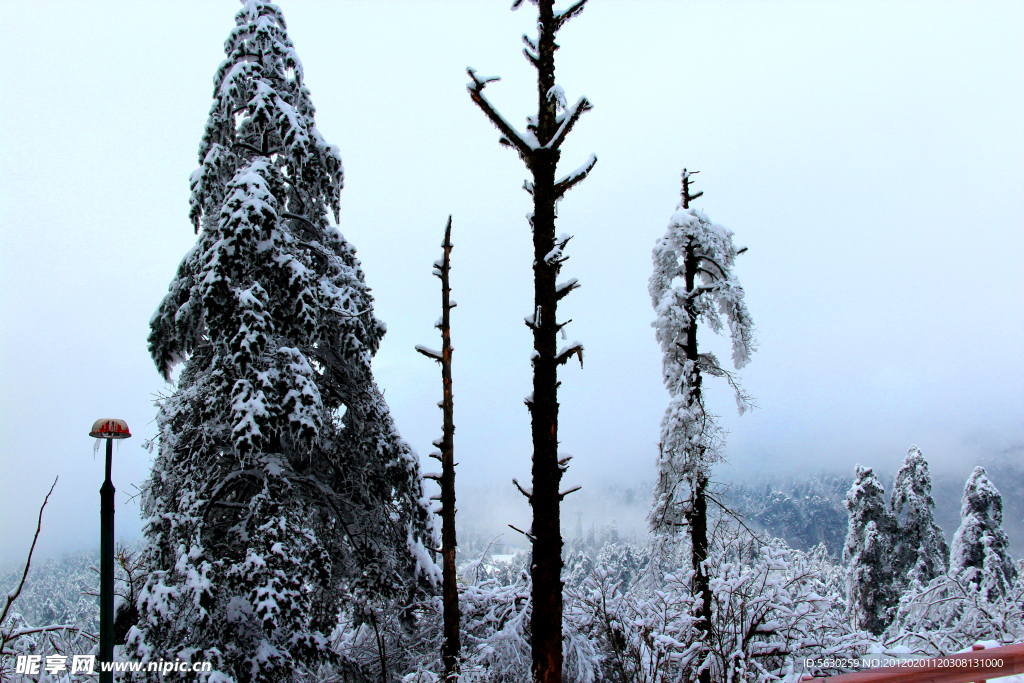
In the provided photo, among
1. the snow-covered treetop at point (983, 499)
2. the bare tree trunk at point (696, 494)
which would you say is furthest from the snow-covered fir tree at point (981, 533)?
the bare tree trunk at point (696, 494)

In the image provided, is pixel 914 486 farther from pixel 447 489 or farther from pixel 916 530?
pixel 447 489

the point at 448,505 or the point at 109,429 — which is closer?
the point at 109,429

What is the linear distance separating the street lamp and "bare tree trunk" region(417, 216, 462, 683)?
5683 millimetres

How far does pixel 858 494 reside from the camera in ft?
93.9

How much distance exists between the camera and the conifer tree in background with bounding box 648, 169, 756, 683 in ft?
39.7

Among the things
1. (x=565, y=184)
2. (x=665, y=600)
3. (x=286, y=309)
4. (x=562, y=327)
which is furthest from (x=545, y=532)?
(x=286, y=309)

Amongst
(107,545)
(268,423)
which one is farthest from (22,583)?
(268,423)

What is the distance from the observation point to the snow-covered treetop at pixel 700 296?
42.2 feet

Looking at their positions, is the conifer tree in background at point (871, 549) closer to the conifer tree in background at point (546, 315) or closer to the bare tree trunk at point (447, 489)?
the bare tree trunk at point (447, 489)

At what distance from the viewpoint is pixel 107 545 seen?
5180mm

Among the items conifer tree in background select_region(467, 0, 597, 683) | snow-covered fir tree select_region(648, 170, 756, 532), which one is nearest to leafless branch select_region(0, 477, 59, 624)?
conifer tree in background select_region(467, 0, 597, 683)

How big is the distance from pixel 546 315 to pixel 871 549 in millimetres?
28891

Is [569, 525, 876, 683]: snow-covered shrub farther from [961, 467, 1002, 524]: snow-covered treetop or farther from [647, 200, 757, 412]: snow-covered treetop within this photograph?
[961, 467, 1002, 524]: snow-covered treetop

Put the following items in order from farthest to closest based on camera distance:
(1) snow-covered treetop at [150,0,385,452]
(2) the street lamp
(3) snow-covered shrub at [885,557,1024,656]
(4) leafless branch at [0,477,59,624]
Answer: (3) snow-covered shrub at [885,557,1024,656] → (1) snow-covered treetop at [150,0,385,452] → (2) the street lamp → (4) leafless branch at [0,477,59,624]
